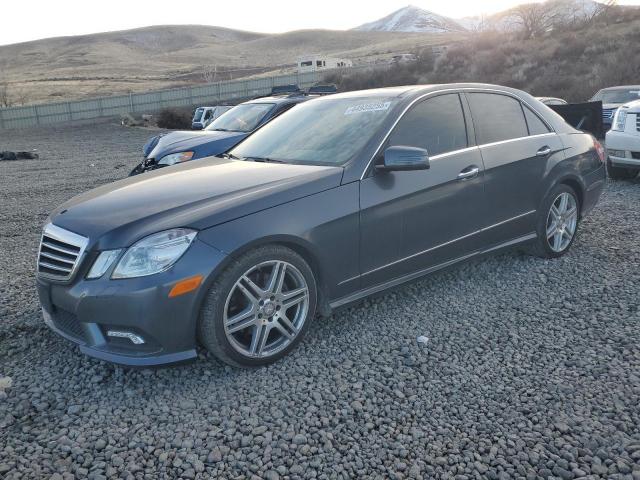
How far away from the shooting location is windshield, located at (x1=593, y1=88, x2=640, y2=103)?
14.7 metres

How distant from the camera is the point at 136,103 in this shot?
3903 cm

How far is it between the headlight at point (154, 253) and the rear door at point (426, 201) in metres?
1.20

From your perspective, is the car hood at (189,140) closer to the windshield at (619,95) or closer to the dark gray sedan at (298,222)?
the dark gray sedan at (298,222)

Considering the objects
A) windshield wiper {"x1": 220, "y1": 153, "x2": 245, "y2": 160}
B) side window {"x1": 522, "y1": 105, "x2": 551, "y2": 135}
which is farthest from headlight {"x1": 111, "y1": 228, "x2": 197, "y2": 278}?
side window {"x1": 522, "y1": 105, "x2": 551, "y2": 135}

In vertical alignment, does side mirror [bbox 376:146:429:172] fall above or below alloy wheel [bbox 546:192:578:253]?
above

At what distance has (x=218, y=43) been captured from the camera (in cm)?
14238

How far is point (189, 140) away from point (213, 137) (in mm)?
372

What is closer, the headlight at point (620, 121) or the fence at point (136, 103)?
the headlight at point (620, 121)

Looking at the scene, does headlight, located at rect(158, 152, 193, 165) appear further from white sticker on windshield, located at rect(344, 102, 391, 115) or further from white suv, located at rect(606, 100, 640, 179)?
white suv, located at rect(606, 100, 640, 179)

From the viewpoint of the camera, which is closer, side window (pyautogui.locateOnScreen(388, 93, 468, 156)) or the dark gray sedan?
the dark gray sedan

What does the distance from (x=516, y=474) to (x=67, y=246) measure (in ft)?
8.85

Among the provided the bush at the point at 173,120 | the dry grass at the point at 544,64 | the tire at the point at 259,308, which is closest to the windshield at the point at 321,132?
the tire at the point at 259,308

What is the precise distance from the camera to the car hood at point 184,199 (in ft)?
10.5

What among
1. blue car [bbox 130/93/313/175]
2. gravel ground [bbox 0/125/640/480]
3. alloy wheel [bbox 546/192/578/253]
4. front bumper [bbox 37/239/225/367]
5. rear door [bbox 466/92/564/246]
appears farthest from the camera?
blue car [bbox 130/93/313/175]
